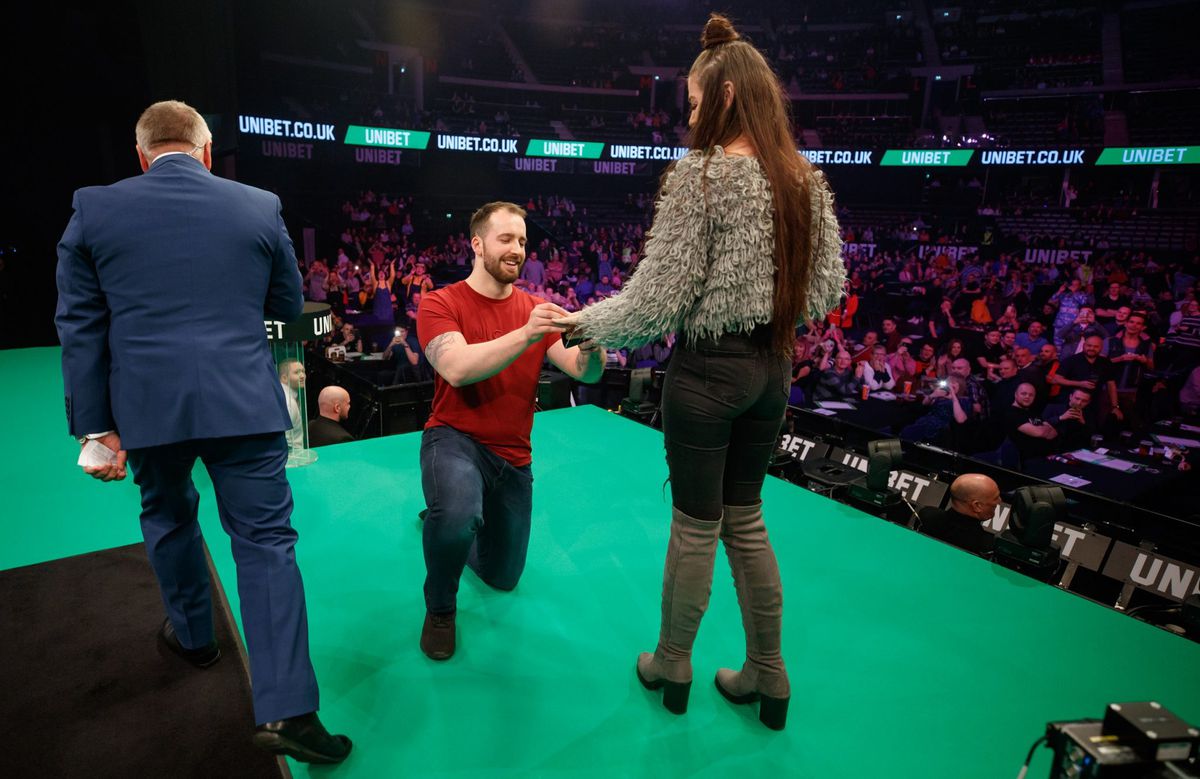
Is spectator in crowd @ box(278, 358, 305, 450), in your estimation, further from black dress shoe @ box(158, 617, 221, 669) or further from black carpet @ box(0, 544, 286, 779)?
black dress shoe @ box(158, 617, 221, 669)

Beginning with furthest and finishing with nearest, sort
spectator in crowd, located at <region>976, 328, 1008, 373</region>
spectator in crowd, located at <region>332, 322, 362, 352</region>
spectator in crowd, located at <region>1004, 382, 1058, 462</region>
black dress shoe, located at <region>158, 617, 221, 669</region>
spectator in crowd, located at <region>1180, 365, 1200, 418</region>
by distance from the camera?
spectator in crowd, located at <region>332, 322, 362, 352</region>, spectator in crowd, located at <region>976, 328, 1008, 373</region>, spectator in crowd, located at <region>1180, 365, 1200, 418</region>, spectator in crowd, located at <region>1004, 382, 1058, 462</region>, black dress shoe, located at <region>158, 617, 221, 669</region>

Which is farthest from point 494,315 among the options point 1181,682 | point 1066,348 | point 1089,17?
point 1089,17

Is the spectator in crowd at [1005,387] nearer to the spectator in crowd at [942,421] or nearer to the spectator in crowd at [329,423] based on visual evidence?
the spectator in crowd at [942,421]

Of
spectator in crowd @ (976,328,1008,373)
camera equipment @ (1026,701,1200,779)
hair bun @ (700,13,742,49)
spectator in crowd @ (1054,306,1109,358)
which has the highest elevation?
hair bun @ (700,13,742,49)

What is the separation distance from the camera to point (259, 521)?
1.49m

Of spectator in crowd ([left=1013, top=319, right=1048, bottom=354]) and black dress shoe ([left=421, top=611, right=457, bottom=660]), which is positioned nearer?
black dress shoe ([left=421, top=611, right=457, bottom=660])

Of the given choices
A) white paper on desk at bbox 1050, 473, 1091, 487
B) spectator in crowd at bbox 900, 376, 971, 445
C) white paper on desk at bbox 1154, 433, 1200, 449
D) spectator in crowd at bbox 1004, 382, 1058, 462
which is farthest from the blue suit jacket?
white paper on desk at bbox 1154, 433, 1200, 449

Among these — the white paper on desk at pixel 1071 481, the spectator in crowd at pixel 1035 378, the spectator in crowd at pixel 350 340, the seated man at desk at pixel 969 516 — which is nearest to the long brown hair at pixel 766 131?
the seated man at desk at pixel 969 516

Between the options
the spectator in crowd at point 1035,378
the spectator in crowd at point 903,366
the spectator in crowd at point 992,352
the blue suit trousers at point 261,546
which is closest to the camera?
the blue suit trousers at point 261,546

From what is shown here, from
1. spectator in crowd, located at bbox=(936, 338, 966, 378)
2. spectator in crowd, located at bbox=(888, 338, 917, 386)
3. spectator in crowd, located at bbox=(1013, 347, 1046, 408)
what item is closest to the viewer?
spectator in crowd, located at bbox=(1013, 347, 1046, 408)

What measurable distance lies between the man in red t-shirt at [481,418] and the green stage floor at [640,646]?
6.6 inches

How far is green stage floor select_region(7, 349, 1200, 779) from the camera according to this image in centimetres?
161

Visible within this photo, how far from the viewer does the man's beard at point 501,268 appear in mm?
2078

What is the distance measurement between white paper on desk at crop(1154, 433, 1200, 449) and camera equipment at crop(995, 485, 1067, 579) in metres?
3.71
